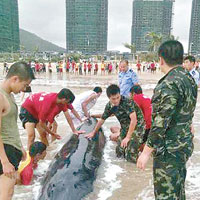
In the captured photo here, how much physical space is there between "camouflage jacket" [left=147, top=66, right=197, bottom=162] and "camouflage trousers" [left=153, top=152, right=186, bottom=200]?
0.07 metres

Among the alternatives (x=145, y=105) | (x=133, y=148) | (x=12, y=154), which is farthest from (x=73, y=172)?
(x=145, y=105)

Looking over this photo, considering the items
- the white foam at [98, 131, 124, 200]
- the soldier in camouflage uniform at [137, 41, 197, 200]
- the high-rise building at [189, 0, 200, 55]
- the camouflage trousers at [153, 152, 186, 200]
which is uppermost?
the high-rise building at [189, 0, 200, 55]

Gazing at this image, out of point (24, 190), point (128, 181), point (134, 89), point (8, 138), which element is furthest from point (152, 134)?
point (134, 89)

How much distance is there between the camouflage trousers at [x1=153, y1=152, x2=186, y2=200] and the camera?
7.16 feet

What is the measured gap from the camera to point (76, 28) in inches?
4385

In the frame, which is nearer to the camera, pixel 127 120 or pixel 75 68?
pixel 127 120

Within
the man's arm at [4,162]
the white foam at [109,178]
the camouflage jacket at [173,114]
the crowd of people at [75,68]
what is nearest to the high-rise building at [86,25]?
the crowd of people at [75,68]

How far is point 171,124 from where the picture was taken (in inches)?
83.7

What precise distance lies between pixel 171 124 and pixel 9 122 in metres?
1.54

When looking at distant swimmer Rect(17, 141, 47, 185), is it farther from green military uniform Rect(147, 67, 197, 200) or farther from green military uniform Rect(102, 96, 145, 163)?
green military uniform Rect(147, 67, 197, 200)

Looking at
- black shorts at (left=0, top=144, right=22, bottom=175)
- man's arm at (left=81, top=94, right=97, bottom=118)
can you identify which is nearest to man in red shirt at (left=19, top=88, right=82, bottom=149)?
man's arm at (left=81, top=94, right=97, bottom=118)

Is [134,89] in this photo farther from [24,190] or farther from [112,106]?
[24,190]

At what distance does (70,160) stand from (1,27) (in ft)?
361

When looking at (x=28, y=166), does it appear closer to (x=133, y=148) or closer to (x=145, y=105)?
(x=133, y=148)
